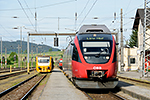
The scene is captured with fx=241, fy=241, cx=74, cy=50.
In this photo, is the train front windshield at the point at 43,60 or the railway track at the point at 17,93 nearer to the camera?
the railway track at the point at 17,93

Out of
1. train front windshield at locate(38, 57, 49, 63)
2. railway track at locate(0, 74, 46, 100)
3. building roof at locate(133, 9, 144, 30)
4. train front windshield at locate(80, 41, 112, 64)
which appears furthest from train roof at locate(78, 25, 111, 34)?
building roof at locate(133, 9, 144, 30)

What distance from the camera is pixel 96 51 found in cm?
1279

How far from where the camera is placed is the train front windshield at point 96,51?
1260 centimetres

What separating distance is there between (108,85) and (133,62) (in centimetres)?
3444

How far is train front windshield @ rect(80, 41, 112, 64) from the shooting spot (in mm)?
12605

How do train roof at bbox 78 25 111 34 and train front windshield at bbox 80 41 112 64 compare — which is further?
train roof at bbox 78 25 111 34

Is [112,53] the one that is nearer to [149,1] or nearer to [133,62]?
[149,1]

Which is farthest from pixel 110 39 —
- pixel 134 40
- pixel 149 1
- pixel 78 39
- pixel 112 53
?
pixel 134 40

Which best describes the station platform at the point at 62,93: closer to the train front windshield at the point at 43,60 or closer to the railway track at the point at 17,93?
the railway track at the point at 17,93

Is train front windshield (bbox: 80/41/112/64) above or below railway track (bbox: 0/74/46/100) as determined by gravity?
above

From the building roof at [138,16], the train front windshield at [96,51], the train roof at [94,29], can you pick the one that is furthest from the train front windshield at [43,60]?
the train front windshield at [96,51]

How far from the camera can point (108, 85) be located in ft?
41.2

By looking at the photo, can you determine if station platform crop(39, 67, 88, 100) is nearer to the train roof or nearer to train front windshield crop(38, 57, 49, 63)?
the train roof

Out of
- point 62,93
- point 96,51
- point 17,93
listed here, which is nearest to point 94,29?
point 96,51
